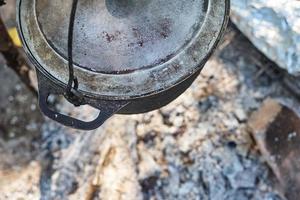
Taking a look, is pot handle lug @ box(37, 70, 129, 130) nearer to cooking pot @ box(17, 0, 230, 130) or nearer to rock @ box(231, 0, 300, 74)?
cooking pot @ box(17, 0, 230, 130)

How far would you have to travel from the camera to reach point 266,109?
6.45 feet

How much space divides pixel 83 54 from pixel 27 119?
1078 millimetres

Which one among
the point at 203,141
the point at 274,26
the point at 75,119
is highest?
the point at 75,119

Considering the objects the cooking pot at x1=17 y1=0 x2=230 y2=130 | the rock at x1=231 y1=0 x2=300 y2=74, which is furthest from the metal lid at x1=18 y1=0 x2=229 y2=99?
the rock at x1=231 y1=0 x2=300 y2=74

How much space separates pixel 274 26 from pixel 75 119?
107 centimetres

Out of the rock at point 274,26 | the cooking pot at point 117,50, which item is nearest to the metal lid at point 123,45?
the cooking pot at point 117,50

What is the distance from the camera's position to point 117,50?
3.91 ft

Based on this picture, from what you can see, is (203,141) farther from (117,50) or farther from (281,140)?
(117,50)

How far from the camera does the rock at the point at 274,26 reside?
1840mm

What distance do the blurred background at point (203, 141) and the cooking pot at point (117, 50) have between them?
28.8 inches

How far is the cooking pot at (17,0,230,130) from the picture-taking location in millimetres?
1183

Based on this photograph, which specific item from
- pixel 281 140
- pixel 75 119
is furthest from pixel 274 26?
pixel 75 119

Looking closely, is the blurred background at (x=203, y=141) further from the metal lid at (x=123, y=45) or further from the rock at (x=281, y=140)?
the metal lid at (x=123, y=45)

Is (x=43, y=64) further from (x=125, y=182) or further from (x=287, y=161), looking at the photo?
(x=287, y=161)
